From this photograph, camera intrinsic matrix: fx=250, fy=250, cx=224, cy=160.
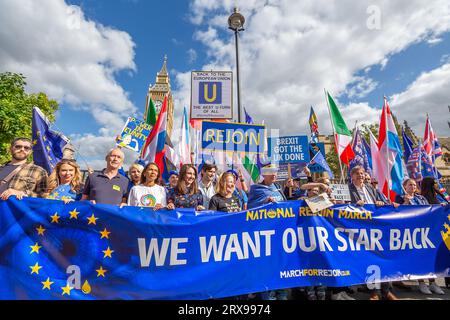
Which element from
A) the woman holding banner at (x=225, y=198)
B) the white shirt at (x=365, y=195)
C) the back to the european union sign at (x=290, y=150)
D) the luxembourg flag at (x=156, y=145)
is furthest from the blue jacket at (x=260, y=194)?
the back to the european union sign at (x=290, y=150)

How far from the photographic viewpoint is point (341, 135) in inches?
318

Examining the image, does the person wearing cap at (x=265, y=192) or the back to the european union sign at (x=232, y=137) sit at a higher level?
the back to the european union sign at (x=232, y=137)

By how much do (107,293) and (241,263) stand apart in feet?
5.47

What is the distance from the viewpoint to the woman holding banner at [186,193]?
370 cm

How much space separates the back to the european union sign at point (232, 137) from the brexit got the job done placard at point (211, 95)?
96cm

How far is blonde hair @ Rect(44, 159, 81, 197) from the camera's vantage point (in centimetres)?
351

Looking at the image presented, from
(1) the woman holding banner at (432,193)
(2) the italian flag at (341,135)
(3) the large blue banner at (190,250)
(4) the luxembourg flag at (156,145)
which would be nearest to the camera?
(3) the large blue banner at (190,250)

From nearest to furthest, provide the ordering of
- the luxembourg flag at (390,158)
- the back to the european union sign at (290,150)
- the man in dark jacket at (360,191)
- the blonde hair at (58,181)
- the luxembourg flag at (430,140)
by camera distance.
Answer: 1. the blonde hair at (58,181)
2. the man in dark jacket at (360,191)
3. the luxembourg flag at (390,158)
4. the back to the european union sign at (290,150)
5. the luxembourg flag at (430,140)

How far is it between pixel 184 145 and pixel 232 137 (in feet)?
10.1

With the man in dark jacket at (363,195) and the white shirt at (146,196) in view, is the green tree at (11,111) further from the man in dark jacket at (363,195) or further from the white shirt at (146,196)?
the man in dark jacket at (363,195)
